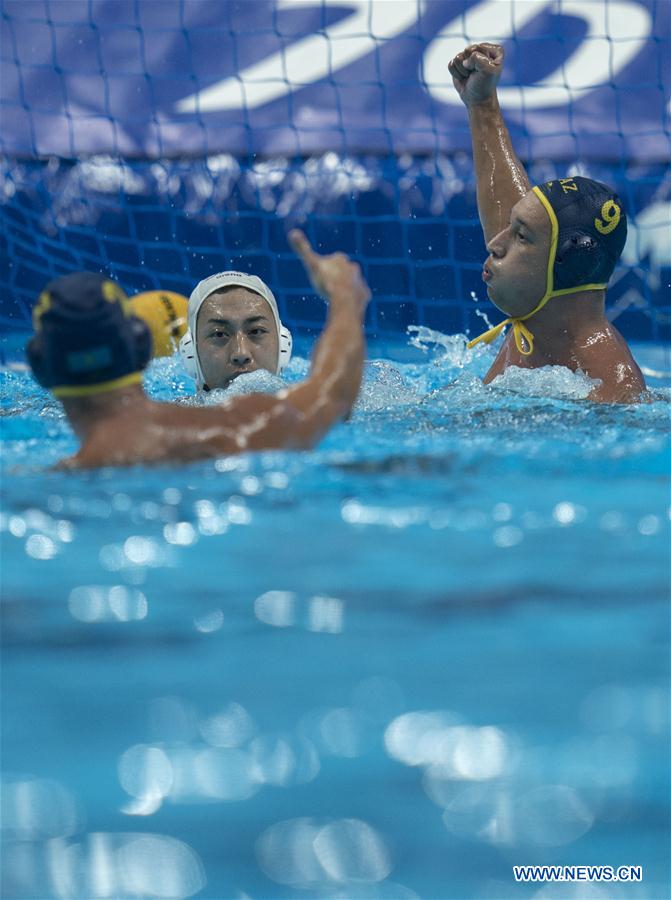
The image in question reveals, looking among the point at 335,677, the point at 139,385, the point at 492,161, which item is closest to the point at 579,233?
the point at 492,161

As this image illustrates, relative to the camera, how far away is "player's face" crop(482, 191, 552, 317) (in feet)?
13.1

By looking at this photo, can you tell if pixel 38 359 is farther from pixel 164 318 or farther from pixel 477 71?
pixel 164 318

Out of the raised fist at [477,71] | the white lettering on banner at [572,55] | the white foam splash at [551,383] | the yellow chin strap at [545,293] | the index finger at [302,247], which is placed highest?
the white lettering on banner at [572,55]

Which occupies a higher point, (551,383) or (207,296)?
(207,296)

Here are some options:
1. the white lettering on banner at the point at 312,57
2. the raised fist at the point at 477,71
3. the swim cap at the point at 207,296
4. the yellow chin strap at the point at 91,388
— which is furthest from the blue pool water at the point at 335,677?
the white lettering on banner at the point at 312,57

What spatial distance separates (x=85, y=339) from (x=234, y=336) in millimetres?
1607

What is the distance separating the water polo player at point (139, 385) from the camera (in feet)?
8.87

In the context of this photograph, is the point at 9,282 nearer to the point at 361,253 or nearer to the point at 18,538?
the point at 361,253

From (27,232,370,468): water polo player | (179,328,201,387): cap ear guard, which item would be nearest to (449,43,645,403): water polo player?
(179,328,201,387): cap ear guard

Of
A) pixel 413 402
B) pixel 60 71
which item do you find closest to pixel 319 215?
pixel 60 71

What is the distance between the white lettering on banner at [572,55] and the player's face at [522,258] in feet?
8.32

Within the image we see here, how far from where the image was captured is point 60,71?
21.4 feet

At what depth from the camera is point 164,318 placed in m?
5.30

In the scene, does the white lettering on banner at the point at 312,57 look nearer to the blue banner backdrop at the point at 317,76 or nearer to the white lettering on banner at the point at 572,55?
the blue banner backdrop at the point at 317,76
